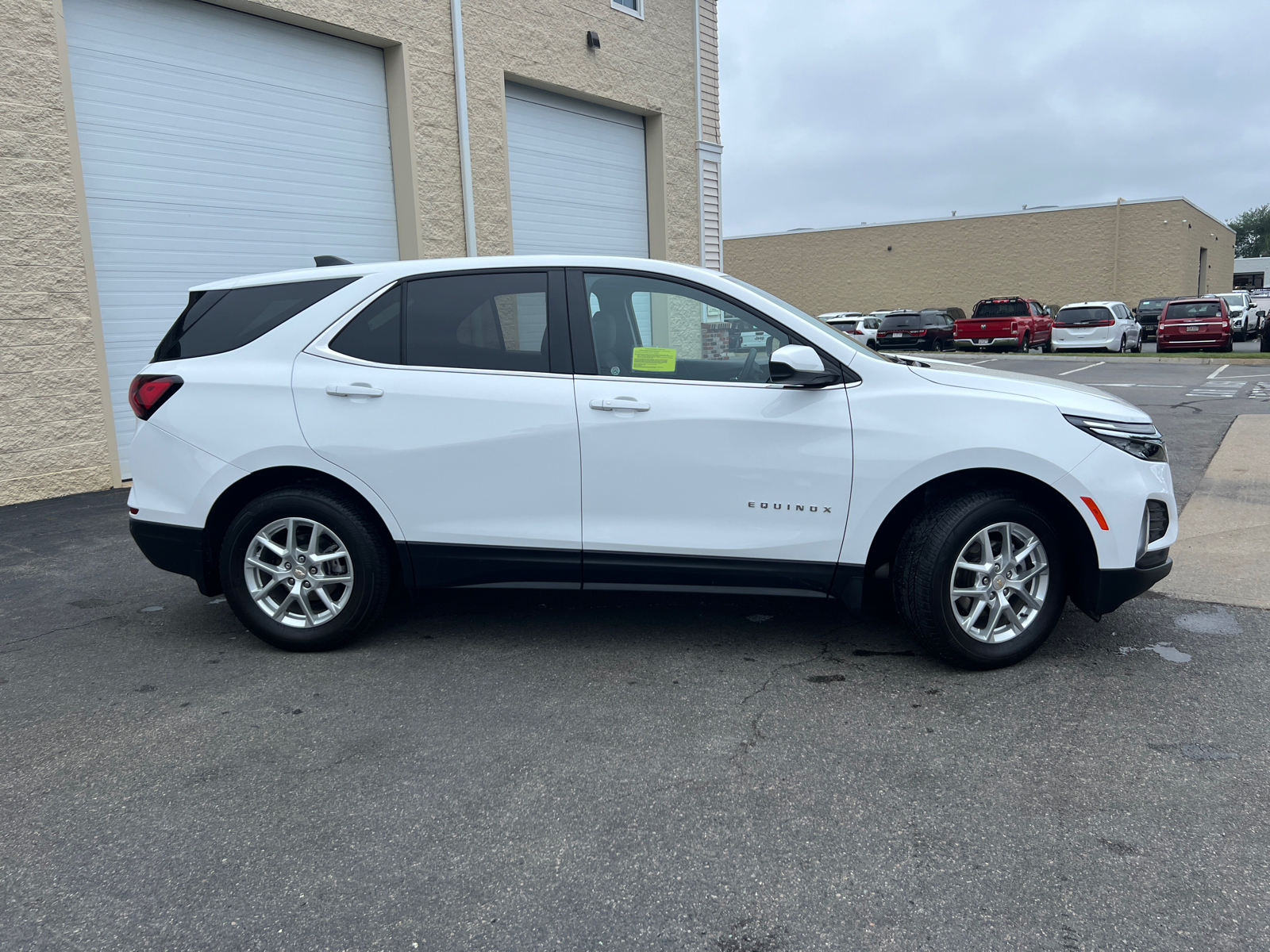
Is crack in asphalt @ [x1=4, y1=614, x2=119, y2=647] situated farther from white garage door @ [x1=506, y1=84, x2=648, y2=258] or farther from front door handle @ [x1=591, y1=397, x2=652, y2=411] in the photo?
white garage door @ [x1=506, y1=84, x2=648, y2=258]

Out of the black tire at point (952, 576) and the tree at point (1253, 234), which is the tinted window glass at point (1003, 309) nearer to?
the black tire at point (952, 576)

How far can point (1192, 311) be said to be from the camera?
27453 mm

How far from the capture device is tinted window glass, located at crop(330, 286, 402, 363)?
4352mm

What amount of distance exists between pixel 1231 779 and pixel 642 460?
2419mm

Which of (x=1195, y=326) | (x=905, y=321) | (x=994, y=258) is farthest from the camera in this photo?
(x=994, y=258)

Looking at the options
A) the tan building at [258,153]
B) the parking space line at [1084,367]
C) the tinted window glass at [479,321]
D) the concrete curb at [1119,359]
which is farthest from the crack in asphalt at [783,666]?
the concrete curb at [1119,359]

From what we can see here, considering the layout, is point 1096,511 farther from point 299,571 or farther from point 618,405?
point 299,571

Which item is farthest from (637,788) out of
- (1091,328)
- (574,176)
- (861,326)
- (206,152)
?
(861,326)

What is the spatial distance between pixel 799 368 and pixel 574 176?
1005 cm

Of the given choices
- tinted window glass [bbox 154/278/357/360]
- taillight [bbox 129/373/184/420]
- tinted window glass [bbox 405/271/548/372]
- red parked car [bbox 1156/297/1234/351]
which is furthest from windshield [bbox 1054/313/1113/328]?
taillight [bbox 129/373/184/420]

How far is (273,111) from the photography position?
9805 mm

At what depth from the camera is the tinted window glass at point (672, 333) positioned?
13.6 ft

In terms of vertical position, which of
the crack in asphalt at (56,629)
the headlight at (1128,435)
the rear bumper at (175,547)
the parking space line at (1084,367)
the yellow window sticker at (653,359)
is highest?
the yellow window sticker at (653,359)

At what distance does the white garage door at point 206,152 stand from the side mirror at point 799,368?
717 cm
